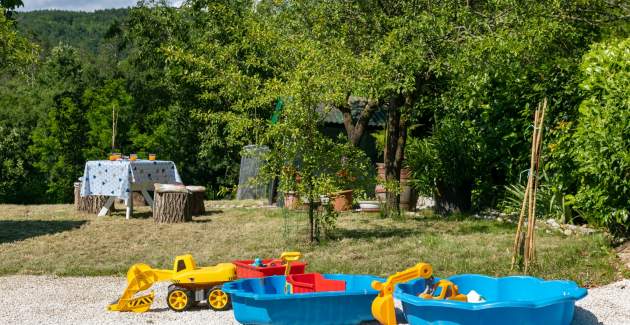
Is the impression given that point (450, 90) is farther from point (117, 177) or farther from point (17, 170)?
point (17, 170)

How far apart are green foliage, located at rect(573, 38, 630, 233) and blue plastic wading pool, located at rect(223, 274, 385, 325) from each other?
419 cm

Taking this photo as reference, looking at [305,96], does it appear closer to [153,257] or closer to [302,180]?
[302,180]

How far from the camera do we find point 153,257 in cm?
923

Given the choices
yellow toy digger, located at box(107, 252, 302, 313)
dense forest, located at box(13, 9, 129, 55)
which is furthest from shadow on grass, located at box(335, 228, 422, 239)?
dense forest, located at box(13, 9, 129, 55)

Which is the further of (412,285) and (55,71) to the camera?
(55,71)

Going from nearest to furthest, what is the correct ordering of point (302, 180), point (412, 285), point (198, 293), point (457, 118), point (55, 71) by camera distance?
point (412, 285) → point (198, 293) → point (302, 180) → point (457, 118) → point (55, 71)

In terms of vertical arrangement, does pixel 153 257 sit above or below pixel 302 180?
below

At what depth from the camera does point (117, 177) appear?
13.5 m

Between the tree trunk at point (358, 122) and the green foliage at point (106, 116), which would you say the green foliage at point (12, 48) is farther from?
the green foliage at point (106, 116)

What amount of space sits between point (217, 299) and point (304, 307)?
1.12 meters

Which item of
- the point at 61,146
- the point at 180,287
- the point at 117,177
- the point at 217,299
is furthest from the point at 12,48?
the point at 61,146

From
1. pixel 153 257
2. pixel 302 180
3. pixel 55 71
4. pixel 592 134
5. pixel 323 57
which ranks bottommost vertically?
pixel 153 257

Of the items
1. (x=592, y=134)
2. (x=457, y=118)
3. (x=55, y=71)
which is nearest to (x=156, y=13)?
(x=55, y=71)

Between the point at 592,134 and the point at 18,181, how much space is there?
58.6ft
